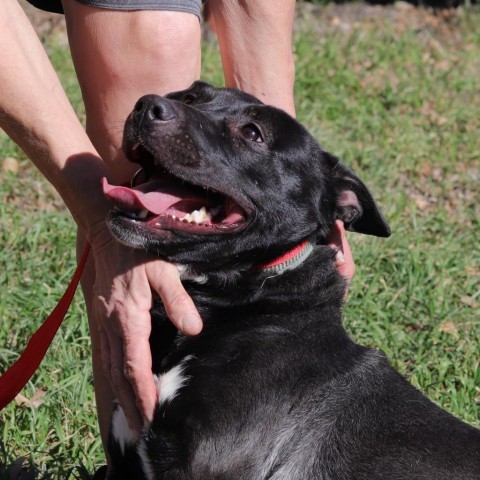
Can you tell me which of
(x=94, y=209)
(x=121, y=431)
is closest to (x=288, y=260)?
(x=94, y=209)

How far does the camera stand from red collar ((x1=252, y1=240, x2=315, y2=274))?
2.96 meters

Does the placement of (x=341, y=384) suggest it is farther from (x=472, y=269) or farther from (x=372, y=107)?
(x=372, y=107)

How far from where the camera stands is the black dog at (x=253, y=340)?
267cm

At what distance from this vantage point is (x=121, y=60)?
3.04 metres

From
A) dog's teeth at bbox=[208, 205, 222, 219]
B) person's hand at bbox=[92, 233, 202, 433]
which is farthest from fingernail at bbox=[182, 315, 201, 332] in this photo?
dog's teeth at bbox=[208, 205, 222, 219]

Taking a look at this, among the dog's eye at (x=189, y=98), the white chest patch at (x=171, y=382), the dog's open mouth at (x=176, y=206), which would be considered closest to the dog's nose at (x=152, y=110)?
the dog's open mouth at (x=176, y=206)

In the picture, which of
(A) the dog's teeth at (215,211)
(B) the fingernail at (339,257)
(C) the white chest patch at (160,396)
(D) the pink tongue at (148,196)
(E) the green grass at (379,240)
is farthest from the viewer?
(E) the green grass at (379,240)

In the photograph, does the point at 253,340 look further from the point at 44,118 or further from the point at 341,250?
the point at 44,118

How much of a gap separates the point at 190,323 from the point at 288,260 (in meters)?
0.48

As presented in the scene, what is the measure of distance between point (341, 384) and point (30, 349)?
103cm

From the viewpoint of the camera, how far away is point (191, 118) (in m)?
2.81

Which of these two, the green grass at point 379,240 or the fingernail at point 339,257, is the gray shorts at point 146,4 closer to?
the fingernail at point 339,257

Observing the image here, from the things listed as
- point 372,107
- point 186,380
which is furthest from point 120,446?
point 372,107

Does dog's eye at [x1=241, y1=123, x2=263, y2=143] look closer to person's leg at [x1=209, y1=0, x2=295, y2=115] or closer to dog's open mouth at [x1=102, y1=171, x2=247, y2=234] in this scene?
dog's open mouth at [x1=102, y1=171, x2=247, y2=234]
